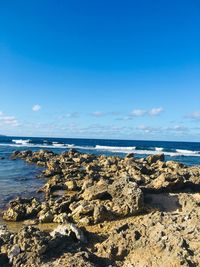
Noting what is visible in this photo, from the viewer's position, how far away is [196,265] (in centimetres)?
809

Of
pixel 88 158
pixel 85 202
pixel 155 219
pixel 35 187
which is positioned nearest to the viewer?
pixel 155 219

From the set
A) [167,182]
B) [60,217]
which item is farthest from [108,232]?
[167,182]

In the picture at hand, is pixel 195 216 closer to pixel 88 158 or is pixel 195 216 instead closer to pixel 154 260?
pixel 154 260

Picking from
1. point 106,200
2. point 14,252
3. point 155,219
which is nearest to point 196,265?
point 155,219

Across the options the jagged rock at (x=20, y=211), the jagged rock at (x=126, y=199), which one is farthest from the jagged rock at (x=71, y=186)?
the jagged rock at (x=126, y=199)

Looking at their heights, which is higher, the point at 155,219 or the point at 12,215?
the point at 155,219

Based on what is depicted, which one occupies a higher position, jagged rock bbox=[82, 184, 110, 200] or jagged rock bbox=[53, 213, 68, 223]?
jagged rock bbox=[82, 184, 110, 200]

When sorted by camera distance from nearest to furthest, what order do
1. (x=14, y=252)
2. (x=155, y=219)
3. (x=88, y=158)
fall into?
1. (x=14, y=252)
2. (x=155, y=219)
3. (x=88, y=158)

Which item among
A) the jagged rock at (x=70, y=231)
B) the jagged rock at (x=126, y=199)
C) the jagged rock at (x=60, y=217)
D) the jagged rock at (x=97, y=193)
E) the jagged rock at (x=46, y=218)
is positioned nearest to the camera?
the jagged rock at (x=70, y=231)

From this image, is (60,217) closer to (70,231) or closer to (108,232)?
(108,232)

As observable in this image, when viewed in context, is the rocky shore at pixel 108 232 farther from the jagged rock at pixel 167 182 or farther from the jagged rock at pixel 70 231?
the jagged rock at pixel 167 182

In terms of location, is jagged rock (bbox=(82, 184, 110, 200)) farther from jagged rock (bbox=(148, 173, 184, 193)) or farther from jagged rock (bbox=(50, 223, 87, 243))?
jagged rock (bbox=(50, 223, 87, 243))

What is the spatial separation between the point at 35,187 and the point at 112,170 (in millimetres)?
8983

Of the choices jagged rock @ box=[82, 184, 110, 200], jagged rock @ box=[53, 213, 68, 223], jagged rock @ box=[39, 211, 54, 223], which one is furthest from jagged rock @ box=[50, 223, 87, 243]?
jagged rock @ box=[82, 184, 110, 200]
